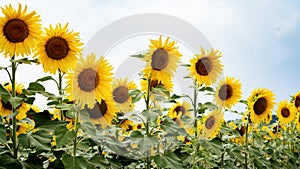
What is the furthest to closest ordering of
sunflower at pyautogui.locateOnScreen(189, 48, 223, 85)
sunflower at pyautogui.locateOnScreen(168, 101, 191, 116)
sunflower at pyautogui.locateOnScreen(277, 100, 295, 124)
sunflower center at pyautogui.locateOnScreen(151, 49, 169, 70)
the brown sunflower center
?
1. sunflower at pyautogui.locateOnScreen(277, 100, 295, 124)
2. sunflower at pyautogui.locateOnScreen(168, 101, 191, 116)
3. sunflower at pyautogui.locateOnScreen(189, 48, 223, 85)
4. sunflower center at pyautogui.locateOnScreen(151, 49, 169, 70)
5. the brown sunflower center

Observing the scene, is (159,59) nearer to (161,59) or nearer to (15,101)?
(161,59)

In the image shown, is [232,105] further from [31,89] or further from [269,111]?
[31,89]

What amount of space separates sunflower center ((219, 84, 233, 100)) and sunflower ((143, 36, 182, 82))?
3.58 feet

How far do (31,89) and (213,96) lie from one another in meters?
2.18

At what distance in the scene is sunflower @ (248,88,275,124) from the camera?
5137 millimetres

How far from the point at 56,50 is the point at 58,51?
0.03 m

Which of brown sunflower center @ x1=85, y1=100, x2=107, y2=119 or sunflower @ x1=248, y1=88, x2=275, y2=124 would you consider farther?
sunflower @ x1=248, y1=88, x2=275, y2=124

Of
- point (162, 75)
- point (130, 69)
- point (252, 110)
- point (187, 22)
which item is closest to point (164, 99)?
point (162, 75)

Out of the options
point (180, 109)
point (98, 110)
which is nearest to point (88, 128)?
point (98, 110)

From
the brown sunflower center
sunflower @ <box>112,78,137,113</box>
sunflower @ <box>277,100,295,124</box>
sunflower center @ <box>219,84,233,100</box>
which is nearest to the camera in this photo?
the brown sunflower center

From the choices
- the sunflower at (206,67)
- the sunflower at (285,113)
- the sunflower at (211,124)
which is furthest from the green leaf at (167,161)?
the sunflower at (285,113)

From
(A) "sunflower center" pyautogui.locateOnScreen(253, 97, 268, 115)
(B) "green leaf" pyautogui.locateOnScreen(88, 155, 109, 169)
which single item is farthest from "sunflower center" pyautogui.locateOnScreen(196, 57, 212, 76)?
(B) "green leaf" pyautogui.locateOnScreen(88, 155, 109, 169)

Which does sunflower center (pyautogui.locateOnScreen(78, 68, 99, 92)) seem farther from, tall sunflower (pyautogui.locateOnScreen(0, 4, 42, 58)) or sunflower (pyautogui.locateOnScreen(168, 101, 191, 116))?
sunflower (pyautogui.locateOnScreen(168, 101, 191, 116))

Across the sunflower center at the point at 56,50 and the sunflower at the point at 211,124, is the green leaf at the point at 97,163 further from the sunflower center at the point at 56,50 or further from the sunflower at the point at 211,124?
the sunflower at the point at 211,124
